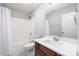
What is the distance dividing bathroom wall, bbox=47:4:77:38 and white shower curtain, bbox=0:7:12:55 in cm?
73

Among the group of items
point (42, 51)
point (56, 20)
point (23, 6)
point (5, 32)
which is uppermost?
point (23, 6)

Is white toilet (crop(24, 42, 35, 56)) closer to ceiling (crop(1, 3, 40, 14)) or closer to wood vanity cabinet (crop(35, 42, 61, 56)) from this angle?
wood vanity cabinet (crop(35, 42, 61, 56))

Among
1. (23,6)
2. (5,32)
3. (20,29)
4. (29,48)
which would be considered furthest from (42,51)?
(23,6)

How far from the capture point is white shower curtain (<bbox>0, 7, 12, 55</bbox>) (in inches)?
35.1

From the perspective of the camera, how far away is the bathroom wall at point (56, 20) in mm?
1012

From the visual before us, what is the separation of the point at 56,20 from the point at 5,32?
0.88 metres

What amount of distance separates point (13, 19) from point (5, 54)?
533 millimetres

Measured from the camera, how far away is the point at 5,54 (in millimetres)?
Result: 914

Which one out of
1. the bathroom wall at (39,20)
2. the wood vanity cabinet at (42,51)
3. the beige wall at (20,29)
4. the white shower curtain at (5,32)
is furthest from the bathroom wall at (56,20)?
the white shower curtain at (5,32)

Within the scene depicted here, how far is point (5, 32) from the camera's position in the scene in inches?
36.2

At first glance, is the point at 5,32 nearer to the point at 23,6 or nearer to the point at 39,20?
the point at 23,6

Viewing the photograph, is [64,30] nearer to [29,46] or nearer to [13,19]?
[29,46]

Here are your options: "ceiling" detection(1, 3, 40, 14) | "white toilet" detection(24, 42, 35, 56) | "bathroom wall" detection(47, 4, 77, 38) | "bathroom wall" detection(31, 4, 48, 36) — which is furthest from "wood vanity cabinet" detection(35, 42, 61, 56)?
"ceiling" detection(1, 3, 40, 14)

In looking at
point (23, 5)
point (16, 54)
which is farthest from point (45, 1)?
point (16, 54)
